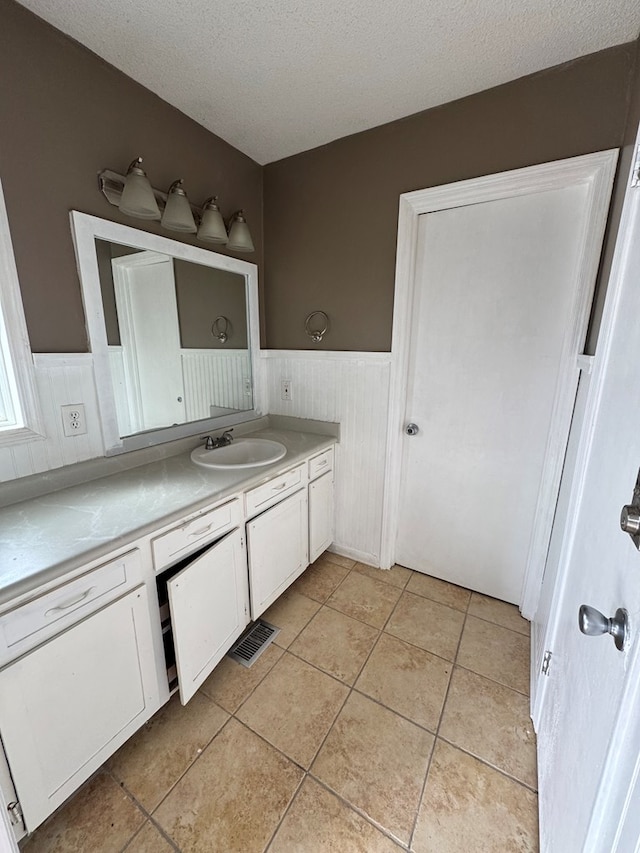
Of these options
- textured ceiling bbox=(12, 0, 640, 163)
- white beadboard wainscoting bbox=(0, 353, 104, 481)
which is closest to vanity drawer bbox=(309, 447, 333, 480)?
white beadboard wainscoting bbox=(0, 353, 104, 481)

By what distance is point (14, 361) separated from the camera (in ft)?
3.92

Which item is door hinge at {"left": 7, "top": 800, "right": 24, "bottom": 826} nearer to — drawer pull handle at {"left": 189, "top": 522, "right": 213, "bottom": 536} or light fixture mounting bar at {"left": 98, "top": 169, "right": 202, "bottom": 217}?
drawer pull handle at {"left": 189, "top": 522, "right": 213, "bottom": 536}

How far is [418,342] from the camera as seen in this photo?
6.28 ft

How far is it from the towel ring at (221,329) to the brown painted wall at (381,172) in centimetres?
33

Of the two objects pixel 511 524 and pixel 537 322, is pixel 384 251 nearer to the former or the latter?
pixel 537 322

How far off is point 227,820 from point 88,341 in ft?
5.47

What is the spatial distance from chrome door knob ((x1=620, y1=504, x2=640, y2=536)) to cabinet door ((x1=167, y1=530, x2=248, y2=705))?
117 centimetres

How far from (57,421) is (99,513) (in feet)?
1.42

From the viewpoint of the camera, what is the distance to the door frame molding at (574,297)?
1386 mm

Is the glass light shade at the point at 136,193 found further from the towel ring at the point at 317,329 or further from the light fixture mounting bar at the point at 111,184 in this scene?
the towel ring at the point at 317,329

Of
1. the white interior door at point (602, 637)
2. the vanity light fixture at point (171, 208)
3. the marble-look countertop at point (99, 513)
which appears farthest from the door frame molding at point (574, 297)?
the vanity light fixture at point (171, 208)

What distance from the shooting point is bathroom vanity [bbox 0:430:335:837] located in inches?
34.0

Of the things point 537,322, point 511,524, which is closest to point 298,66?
point 537,322

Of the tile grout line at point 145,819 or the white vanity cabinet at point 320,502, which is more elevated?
the white vanity cabinet at point 320,502
